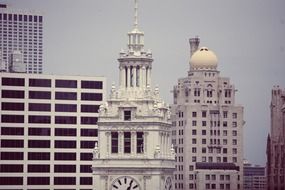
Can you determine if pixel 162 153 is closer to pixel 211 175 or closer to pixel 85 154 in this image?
pixel 85 154

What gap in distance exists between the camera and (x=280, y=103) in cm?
16912

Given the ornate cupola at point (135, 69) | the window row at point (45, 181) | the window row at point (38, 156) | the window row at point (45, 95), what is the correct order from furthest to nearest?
the window row at point (45, 95)
the window row at point (38, 156)
the window row at point (45, 181)
the ornate cupola at point (135, 69)

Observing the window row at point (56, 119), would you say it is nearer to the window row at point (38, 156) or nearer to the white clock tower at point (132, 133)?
the window row at point (38, 156)

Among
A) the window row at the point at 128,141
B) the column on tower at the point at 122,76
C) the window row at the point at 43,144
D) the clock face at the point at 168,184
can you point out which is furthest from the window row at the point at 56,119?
the column on tower at the point at 122,76

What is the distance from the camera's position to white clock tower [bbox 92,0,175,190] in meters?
84.7

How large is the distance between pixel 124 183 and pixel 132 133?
3.03 meters

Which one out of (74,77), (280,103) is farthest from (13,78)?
(280,103)

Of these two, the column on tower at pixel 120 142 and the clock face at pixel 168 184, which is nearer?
the column on tower at pixel 120 142

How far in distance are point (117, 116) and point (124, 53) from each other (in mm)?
3782

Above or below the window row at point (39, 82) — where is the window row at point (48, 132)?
below

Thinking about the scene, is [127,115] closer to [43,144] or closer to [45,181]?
[45,181]

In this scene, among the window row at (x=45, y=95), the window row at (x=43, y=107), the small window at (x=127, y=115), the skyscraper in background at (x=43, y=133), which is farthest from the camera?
the window row at (x=45, y=95)

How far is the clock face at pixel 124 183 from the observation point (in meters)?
84.8

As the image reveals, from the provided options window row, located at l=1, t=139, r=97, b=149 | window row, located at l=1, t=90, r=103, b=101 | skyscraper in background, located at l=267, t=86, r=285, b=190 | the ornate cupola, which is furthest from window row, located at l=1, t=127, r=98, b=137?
skyscraper in background, located at l=267, t=86, r=285, b=190
